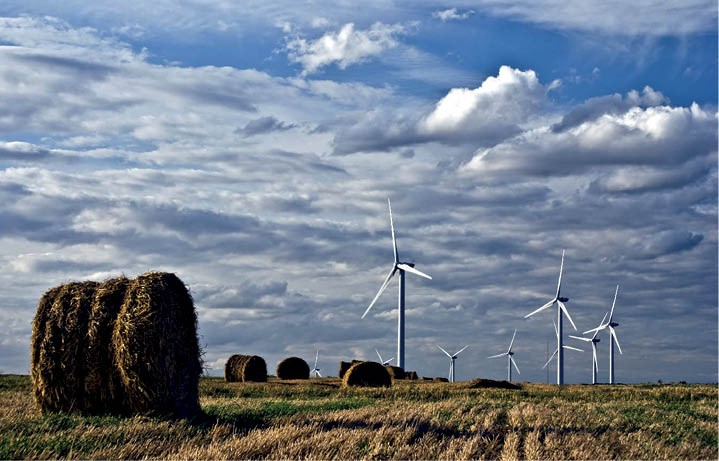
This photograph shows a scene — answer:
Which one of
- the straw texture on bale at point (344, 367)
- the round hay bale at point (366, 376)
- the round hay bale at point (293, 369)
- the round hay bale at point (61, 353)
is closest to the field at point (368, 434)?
the round hay bale at point (61, 353)

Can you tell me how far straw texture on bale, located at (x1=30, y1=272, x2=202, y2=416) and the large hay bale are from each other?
2388 centimetres

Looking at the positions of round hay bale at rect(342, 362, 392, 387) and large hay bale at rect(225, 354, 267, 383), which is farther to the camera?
large hay bale at rect(225, 354, 267, 383)

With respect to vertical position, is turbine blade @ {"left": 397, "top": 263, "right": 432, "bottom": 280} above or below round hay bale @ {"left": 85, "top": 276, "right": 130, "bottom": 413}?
above

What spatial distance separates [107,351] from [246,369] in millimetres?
24707

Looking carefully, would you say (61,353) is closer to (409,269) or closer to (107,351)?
(107,351)

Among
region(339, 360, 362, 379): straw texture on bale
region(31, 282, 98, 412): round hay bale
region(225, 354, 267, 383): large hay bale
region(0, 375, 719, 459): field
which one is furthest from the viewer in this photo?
region(339, 360, 362, 379): straw texture on bale

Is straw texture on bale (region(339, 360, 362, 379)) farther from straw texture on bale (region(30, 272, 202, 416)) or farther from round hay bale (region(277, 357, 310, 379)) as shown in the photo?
straw texture on bale (region(30, 272, 202, 416))

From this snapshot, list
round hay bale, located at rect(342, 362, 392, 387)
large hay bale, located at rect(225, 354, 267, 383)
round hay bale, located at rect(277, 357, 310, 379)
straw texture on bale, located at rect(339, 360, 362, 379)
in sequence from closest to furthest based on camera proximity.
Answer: round hay bale, located at rect(342, 362, 392, 387) → large hay bale, located at rect(225, 354, 267, 383) → round hay bale, located at rect(277, 357, 310, 379) → straw texture on bale, located at rect(339, 360, 362, 379)

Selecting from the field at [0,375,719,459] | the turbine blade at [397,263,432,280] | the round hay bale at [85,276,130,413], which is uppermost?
the turbine blade at [397,263,432,280]

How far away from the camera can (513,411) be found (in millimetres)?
21297

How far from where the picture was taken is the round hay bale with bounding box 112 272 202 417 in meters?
18.8

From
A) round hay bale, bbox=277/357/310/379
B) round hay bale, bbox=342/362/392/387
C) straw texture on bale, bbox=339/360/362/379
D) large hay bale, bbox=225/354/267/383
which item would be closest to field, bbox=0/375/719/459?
round hay bale, bbox=342/362/392/387

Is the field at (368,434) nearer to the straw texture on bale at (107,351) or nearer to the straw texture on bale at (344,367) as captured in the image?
the straw texture on bale at (107,351)

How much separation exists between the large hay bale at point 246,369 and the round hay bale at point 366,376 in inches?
209
